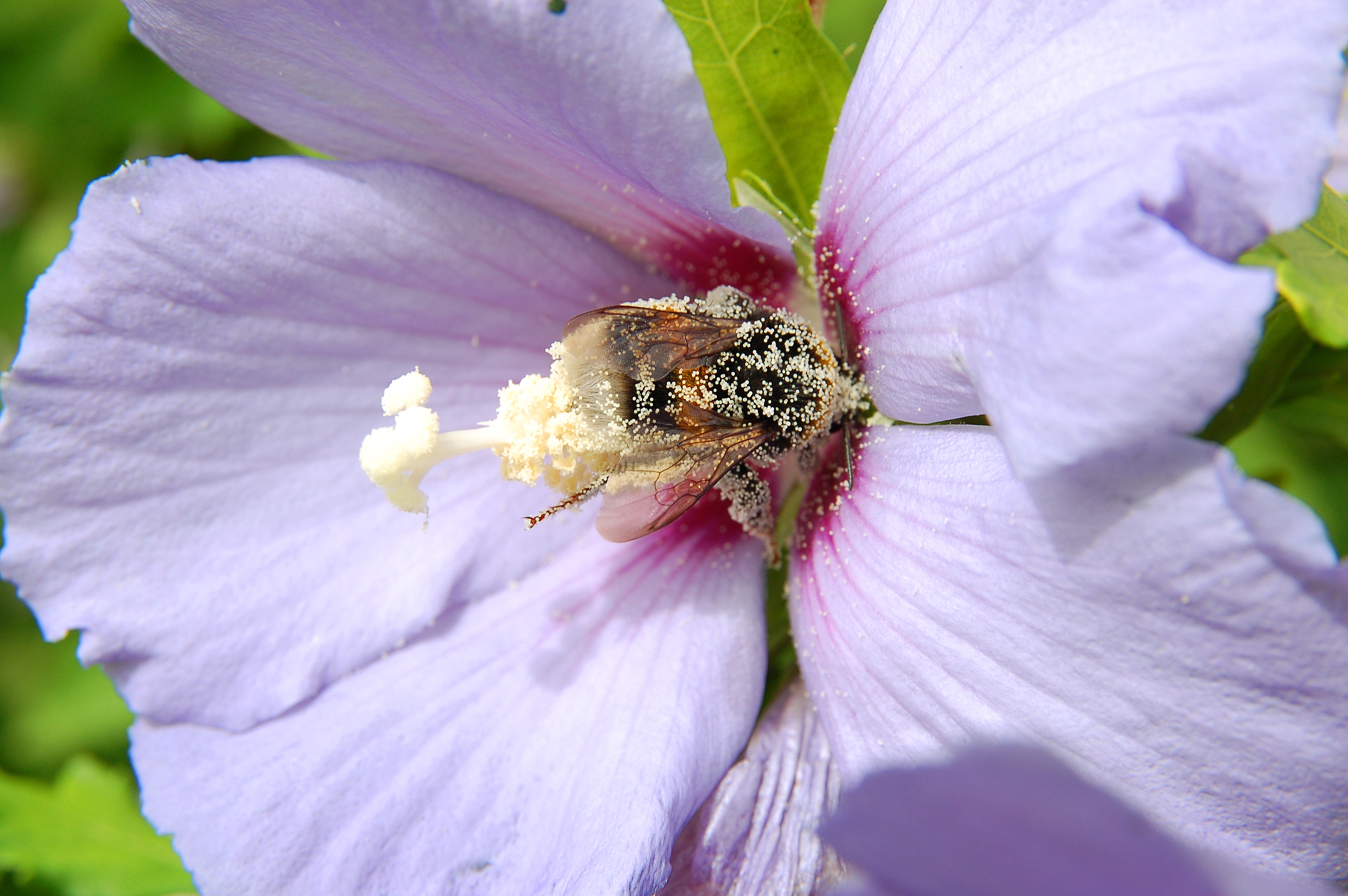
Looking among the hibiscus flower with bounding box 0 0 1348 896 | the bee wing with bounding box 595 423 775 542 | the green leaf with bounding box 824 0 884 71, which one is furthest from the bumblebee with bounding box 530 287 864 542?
the green leaf with bounding box 824 0 884 71

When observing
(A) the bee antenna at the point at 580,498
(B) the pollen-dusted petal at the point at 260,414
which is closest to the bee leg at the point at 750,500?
(A) the bee antenna at the point at 580,498

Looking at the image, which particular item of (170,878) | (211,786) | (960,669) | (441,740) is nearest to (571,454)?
(441,740)

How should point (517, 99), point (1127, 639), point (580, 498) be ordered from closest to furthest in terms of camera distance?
point (1127, 639) → point (517, 99) → point (580, 498)

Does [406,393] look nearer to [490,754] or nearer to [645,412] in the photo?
[645,412]

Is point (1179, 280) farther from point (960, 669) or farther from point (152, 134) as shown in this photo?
point (152, 134)

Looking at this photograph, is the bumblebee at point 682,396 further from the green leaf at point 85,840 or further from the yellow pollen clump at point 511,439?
the green leaf at point 85,840

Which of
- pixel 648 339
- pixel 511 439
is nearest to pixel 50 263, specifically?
pixel 511 439
